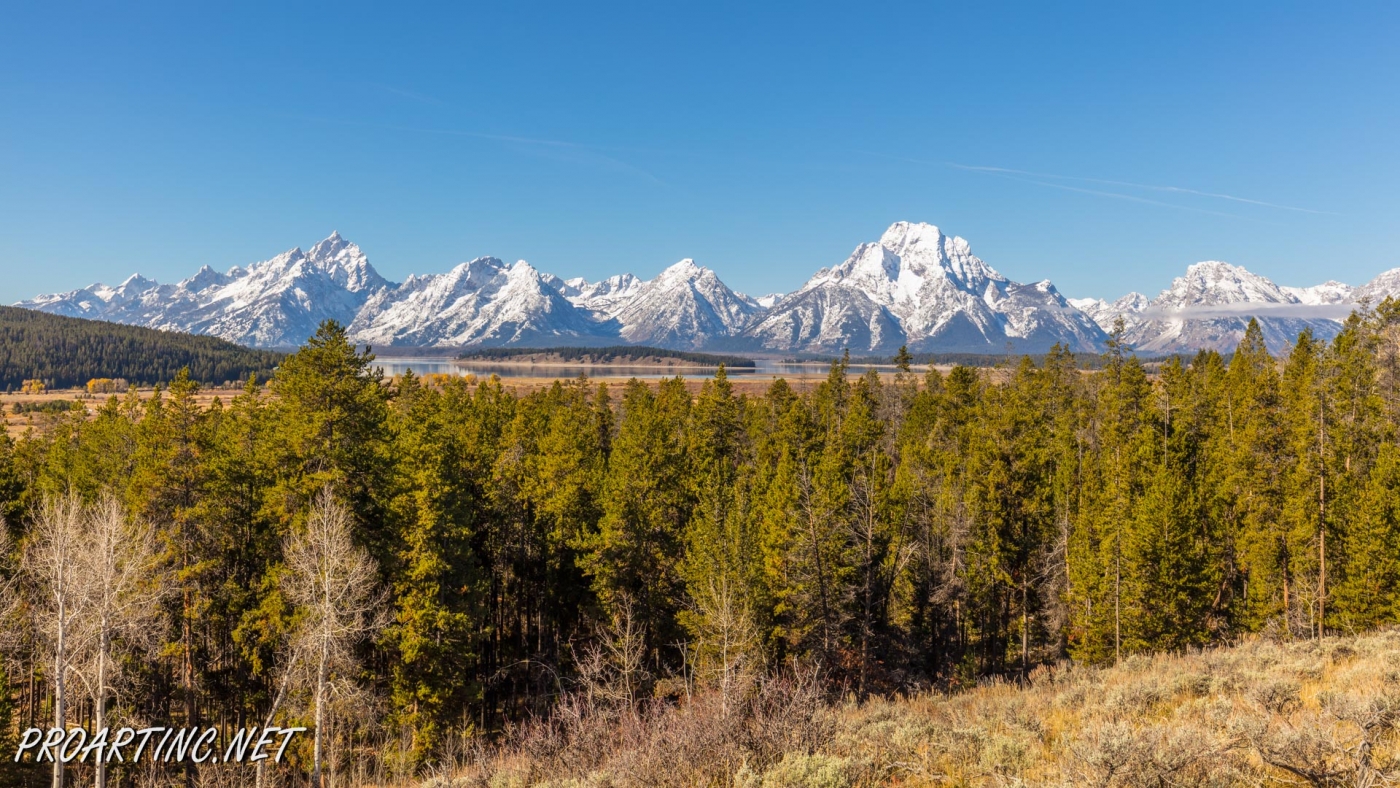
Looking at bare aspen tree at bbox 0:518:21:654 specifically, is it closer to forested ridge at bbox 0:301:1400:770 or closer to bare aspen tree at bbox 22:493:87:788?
forested ridge at bbox 0:301:1400:770

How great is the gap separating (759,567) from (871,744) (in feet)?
58.0

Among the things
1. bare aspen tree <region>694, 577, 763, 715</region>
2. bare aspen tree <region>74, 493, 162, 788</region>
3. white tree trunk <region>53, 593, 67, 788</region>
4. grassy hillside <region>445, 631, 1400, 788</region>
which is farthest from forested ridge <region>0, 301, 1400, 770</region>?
grassy hillside <region>445, 631, 1400, 788</region>

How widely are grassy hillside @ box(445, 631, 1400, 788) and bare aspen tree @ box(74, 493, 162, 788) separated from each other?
14176 mm

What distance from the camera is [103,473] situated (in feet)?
110

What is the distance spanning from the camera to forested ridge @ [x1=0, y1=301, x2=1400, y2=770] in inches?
961

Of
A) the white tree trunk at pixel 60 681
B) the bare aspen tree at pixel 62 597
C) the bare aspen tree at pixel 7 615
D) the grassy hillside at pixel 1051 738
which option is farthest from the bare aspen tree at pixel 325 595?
the grassy hillside at pixel 1051 738

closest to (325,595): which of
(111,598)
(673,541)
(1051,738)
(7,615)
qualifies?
(111,598)

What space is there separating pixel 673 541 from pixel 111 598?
73.2ft

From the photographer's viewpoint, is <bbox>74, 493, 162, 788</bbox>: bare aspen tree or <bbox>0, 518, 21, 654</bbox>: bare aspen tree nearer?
<bbox>74, 493, 162, 788</bbox>: bare aspen tree

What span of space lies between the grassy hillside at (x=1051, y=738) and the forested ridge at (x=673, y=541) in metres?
8.00

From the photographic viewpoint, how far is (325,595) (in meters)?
20.6

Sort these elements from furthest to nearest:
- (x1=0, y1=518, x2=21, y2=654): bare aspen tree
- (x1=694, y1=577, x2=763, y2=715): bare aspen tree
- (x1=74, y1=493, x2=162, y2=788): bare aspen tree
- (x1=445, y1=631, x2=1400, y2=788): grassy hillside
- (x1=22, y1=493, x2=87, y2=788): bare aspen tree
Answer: (x1=694, y1=577, x2=763, y2=715): bare aspen tree → (x1=0, y1=518, x2=21, y2=654): bare aspen tree → (x1=74, y1=493, x2=162, y2=788): bare aspen tree → (x1=22, y1=493, x2=87, y2=788): bare aspen tree → (x1=445, y1=631, x2=1400, y2=788): grassy hillside

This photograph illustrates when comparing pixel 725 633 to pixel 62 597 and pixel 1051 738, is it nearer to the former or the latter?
pixel 1051 738

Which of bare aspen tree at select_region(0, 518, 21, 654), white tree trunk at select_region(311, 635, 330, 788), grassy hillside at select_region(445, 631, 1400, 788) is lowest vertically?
white tree trunk at select_region(311, 635, 330, 788)
